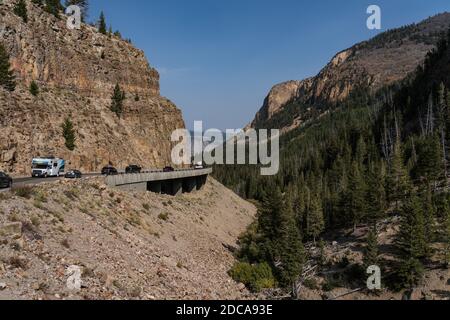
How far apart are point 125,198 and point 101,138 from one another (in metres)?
34.6

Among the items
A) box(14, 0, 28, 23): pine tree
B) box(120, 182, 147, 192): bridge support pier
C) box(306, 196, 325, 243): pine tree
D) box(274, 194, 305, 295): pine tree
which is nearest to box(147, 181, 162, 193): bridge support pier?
box(120, 182, 147, 192): bridge support pier

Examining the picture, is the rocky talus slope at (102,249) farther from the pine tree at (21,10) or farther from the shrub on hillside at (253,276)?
the pine tree at (21,10)

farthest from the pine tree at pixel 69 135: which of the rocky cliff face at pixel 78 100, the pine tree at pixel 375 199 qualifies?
the pine tree at pixel 375 199

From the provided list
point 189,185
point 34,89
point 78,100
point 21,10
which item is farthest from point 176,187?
point 21,10

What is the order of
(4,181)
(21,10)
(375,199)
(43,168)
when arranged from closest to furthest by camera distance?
(4,181), (43,168), (375,199), (21,10)

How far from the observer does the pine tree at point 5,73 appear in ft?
173

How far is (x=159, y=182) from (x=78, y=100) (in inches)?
1104

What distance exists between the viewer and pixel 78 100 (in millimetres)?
68188

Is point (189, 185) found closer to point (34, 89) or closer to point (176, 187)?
point (176, 187)

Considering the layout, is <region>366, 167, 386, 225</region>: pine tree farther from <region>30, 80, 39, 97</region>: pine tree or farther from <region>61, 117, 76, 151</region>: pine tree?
<region>30, 80, 39, 97</region>: pine tree

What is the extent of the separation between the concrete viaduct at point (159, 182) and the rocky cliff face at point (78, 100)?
12.4 metres

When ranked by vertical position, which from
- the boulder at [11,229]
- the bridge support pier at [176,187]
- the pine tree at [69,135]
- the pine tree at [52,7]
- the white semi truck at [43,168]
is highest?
the pine tree at [52,7]

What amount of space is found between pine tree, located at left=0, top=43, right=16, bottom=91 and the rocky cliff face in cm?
153

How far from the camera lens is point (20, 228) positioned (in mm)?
18094
